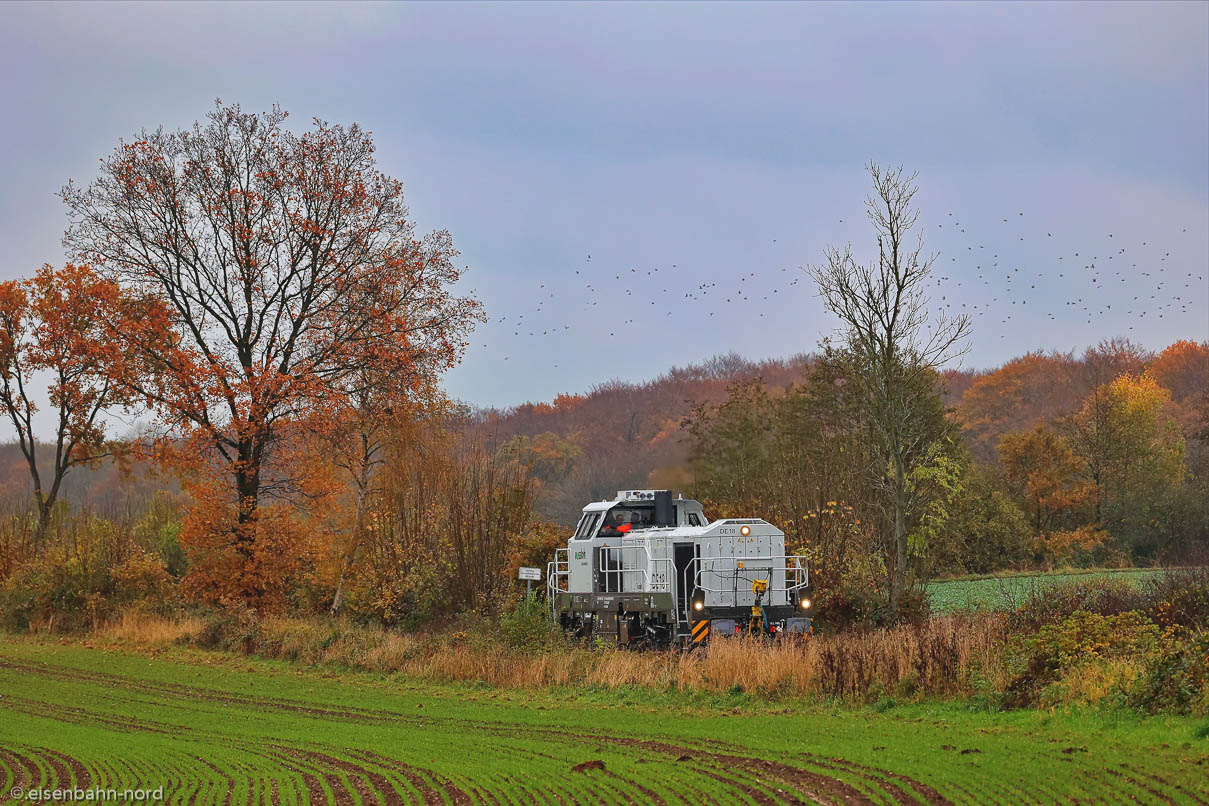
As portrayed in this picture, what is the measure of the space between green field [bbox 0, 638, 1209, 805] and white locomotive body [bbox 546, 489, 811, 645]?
4.61m

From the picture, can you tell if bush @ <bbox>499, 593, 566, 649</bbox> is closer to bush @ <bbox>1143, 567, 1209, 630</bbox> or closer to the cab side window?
the cab side window

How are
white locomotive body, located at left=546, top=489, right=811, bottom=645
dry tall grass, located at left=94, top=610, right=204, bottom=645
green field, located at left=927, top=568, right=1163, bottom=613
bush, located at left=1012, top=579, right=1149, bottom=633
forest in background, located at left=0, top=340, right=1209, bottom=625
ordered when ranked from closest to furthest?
bush, located at left=1012, top=579, right=1149, bottom=633 → white locomotive body, located at left=546, top=489, right=811, bottom=645 → forest in background, located at left=0, top=340, right=1209, bottom=625 → dry tall grass, located at left=94, top=610, right=204, bottom=645 → green field, located at left=927, top=568, right=1163, bottom=613

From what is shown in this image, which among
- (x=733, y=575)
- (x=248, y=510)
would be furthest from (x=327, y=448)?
(x=733, y=575)

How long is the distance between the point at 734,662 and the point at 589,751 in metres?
5.88

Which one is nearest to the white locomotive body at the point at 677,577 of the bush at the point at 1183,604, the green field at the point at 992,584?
the bush at the point at 1183,604

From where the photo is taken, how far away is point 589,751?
41.8 ft

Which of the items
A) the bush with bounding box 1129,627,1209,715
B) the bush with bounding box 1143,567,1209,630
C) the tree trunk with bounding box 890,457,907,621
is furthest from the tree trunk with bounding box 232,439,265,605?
the bush with bounding box 1129,627,1209,715

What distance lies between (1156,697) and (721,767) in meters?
5.22

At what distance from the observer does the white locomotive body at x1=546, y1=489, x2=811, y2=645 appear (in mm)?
22906

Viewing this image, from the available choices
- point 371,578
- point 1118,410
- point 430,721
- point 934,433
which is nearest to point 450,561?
point 371,578

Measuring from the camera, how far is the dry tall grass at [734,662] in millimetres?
15969

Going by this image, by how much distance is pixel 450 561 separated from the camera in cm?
3053

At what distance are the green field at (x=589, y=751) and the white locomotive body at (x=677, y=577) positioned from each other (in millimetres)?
4607

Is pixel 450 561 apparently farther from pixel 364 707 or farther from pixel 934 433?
pixel 934 433
